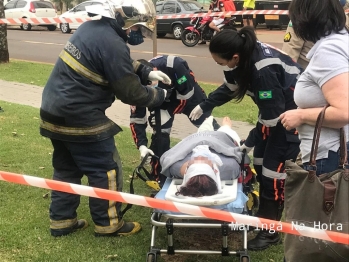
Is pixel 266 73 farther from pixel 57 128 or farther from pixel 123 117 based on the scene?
pixel 123 117

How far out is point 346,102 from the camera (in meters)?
2.12

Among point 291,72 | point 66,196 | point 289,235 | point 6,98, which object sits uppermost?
point 291,72

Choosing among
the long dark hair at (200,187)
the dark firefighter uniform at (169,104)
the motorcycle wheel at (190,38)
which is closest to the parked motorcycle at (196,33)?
the motorcycle wheel at (190,38)

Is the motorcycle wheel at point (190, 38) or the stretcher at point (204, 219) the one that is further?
the motorcycle wheel at point (190, 38)

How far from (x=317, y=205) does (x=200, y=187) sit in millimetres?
1048

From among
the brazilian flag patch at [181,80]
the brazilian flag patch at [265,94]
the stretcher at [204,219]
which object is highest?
the brazilian flag patch at [265,94]

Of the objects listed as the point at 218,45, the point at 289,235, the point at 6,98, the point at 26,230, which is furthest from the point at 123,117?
the point at 289,235

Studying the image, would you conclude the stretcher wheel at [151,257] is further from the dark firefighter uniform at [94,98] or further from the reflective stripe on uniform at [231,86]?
the reflective stripe on uniform at [231,86]

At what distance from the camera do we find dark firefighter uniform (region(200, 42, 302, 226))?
3.28 metres

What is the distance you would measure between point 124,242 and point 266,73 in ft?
5.36

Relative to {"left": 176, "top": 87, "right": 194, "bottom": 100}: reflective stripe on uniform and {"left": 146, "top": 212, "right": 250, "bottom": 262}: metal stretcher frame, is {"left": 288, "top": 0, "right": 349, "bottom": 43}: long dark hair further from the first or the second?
{"left": 176, "top": 87, "right": 194, "bottom": 100}: reflective stripe on uniform

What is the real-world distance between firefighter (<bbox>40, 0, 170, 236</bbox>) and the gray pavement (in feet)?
9.76

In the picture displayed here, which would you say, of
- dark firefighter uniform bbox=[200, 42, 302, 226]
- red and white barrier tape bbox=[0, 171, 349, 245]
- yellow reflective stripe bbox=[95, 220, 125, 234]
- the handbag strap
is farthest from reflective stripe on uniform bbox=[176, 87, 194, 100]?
the handbag strap

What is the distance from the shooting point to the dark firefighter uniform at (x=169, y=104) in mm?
4332
